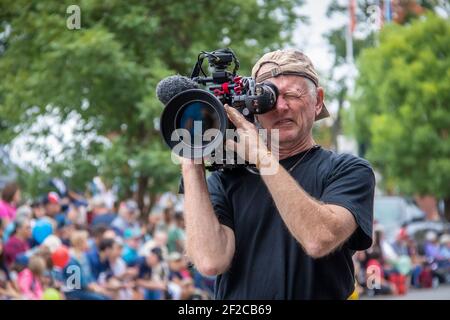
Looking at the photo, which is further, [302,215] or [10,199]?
[10,199]

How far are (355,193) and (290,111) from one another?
1.21 ft

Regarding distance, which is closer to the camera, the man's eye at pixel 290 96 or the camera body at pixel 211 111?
the camera body at pixel 211 111

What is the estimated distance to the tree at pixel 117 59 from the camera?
13250 millimetres

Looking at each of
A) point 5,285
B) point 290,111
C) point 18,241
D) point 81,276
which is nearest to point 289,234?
point 290,111

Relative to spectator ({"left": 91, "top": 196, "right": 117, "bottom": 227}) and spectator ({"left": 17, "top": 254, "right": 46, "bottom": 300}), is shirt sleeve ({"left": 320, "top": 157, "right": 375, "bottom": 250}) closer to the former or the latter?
spectator ({"left": 17, "top": 254, "right": 46, "bottom": 300})

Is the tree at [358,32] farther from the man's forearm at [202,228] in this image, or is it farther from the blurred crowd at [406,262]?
the man's forearm at [202,228]

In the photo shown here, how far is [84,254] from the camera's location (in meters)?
10.4

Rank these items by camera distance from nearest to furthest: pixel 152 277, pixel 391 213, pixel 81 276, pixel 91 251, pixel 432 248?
pixel 81 276, pixel 91 251, pixel 152 277, pixel 432 248, pixel 391 213

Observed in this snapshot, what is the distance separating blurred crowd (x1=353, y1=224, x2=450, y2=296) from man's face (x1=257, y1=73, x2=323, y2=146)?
14342 mm

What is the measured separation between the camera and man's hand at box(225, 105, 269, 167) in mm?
3006

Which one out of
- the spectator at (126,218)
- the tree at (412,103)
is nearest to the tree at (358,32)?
the tree at (412,103)

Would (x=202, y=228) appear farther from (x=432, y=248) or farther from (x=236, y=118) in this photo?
(x=432, y=248)

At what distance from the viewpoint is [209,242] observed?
312 centimetres

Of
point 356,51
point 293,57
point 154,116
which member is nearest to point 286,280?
point 293,57
